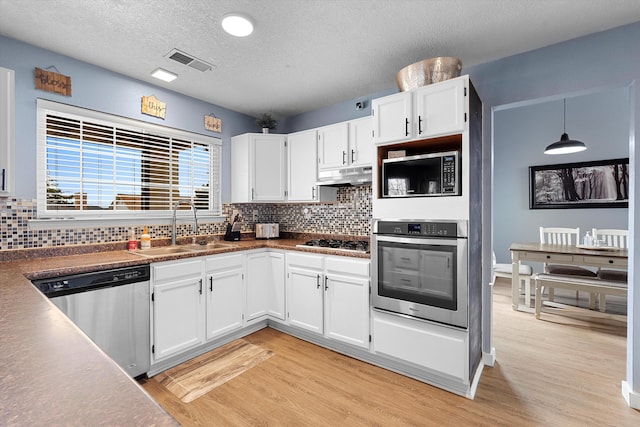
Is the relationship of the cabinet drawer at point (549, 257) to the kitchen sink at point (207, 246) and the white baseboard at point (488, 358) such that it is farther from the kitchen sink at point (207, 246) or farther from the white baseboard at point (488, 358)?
the kitchen sink at point (207, 246)

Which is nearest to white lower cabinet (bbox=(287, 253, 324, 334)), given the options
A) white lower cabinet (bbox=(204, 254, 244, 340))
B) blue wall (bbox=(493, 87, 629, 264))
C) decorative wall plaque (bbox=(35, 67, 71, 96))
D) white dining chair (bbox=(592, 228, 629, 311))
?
white lower cabinet (bbox=(204, 254, 244, 340))

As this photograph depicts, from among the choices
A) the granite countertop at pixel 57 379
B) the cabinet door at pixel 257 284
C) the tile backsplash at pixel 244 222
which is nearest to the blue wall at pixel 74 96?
the tile backsplash at pixel 244 222

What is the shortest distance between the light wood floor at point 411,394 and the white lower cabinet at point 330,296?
0.74 ft

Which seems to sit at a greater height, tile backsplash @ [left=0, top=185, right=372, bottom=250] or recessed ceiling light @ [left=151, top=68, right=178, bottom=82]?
recessed ceiling light @ [left=151, top=68, right=178, bottom=82]

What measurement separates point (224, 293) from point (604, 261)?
3.91m

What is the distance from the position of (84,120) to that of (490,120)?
11.2 feet

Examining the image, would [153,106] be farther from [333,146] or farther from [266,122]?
[333,146]

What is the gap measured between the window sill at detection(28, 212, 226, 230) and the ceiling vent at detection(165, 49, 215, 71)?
1.48 metres

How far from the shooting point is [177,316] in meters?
2.49

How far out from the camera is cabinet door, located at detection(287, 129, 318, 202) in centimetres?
333

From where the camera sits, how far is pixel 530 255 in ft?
11.8

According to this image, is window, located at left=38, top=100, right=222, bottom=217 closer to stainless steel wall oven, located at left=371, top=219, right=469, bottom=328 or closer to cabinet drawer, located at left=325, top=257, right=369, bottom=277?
cabinet drawer, located at left=325, top=257, right=369, bottom=277

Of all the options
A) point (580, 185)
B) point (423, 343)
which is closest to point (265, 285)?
point (423, 343)

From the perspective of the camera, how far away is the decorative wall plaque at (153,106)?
2.89 m
